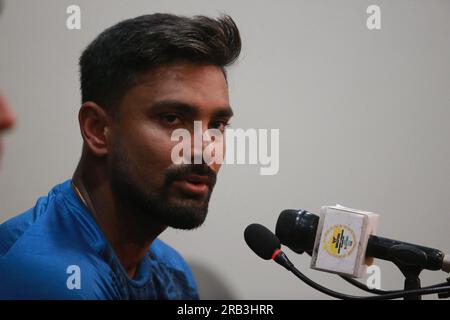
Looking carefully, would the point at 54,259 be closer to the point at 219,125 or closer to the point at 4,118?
the point at 219,125

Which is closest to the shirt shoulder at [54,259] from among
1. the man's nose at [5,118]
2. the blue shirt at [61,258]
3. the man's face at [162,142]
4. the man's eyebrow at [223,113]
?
the blue shirt at [61,258]

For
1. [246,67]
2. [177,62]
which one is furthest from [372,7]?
[177,62]

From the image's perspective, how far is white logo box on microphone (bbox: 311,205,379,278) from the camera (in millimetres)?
1081

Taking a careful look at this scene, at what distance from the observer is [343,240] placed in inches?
42.9

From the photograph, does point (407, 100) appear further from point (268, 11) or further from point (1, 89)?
point (1, 89)

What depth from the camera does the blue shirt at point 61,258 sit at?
3.61 ft

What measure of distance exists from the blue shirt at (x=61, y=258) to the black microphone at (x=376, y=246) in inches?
14.9

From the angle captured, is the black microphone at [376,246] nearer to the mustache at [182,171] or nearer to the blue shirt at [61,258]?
the mustache at [182,171]

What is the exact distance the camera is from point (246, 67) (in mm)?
1490

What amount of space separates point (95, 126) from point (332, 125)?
0.67m
